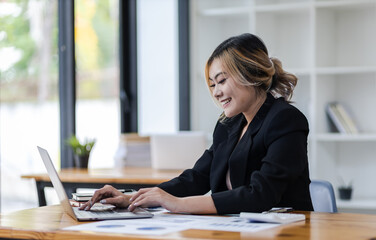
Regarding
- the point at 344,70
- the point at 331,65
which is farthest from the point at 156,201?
the point at 331,65

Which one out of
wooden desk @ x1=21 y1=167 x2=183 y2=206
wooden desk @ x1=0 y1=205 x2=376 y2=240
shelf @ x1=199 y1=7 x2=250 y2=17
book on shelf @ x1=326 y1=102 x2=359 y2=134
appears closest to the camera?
wooden desk @ x1=0 y1=205 x2=376 y2=240

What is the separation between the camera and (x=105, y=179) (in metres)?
3.33

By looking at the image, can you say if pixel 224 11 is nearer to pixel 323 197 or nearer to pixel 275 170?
pixel 323 197

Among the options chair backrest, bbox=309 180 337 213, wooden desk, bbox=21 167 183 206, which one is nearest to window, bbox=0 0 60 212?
wooden desk, bbox=21 167 183 206

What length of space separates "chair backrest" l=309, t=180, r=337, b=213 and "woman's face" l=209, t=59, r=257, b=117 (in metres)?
0.43

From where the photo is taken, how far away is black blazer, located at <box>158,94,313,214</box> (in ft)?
6.08

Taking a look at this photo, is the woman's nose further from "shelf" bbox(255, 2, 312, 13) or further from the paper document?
"shelf" bbox(255, 2, 312, 13)

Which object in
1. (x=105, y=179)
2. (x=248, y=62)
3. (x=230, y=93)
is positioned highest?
(x=248, y=62)

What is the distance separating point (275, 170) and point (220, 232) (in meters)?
0.43

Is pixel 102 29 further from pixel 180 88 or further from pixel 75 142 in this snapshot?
pixel 75 142

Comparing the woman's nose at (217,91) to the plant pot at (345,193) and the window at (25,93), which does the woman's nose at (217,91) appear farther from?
the plant pot at (345,193)

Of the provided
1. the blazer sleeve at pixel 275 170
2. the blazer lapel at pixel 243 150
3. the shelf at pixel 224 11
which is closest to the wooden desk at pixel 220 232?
the blazer sleeve at pixel 275 170

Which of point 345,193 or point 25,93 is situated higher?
point 25,93

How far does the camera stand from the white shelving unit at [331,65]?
4492 millimetres
